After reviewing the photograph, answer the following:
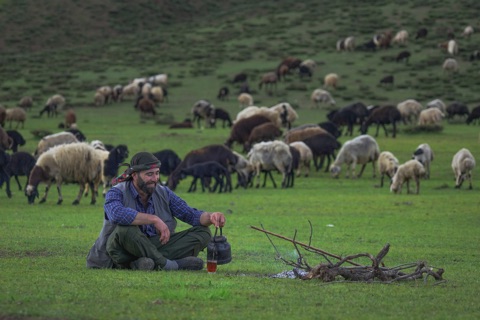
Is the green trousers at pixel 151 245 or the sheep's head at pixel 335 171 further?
the sheep's head at pixel 335 171

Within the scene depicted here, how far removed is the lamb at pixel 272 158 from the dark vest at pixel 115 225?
18.9 metres

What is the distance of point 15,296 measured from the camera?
902 cm

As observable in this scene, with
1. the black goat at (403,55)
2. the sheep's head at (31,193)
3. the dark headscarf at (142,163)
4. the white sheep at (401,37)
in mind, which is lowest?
the sheep's head at (31,193)

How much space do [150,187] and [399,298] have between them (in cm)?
311

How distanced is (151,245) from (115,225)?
51 cm

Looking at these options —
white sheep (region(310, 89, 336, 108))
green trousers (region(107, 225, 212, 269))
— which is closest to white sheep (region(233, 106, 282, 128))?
white sheep (region(310, 89, 336, 108))

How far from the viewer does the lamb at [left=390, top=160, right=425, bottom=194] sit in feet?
88.8

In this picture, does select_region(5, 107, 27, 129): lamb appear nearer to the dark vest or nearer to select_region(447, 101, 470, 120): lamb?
select_region(447, 101, 470, 120): lamb

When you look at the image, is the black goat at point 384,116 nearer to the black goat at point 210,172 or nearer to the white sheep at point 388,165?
the white sheep at point 388,165

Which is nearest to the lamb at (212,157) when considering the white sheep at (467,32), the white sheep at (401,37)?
the white sheep at (401,37)

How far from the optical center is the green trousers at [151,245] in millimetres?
10797

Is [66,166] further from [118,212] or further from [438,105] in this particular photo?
[438,105]

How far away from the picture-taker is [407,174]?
27.2 m

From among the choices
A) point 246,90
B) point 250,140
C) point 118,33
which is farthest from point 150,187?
point 118,33
